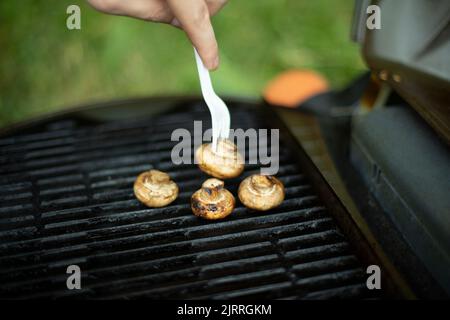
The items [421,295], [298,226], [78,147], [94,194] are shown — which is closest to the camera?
[421,295]

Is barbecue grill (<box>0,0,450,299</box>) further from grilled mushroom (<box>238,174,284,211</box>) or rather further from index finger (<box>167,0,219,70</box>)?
index finger (<box>167,0,219,70</box>)

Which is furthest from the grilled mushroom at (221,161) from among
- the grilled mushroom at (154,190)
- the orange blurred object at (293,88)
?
the orange blurred object at (293,88)

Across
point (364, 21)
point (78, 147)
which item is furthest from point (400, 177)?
point (78, 147)

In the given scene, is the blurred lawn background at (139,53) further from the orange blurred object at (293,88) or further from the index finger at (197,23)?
the index finger at (197,23)

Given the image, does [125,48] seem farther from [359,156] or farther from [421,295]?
[421,295]

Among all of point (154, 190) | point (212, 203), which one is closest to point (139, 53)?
point (154, 190)
